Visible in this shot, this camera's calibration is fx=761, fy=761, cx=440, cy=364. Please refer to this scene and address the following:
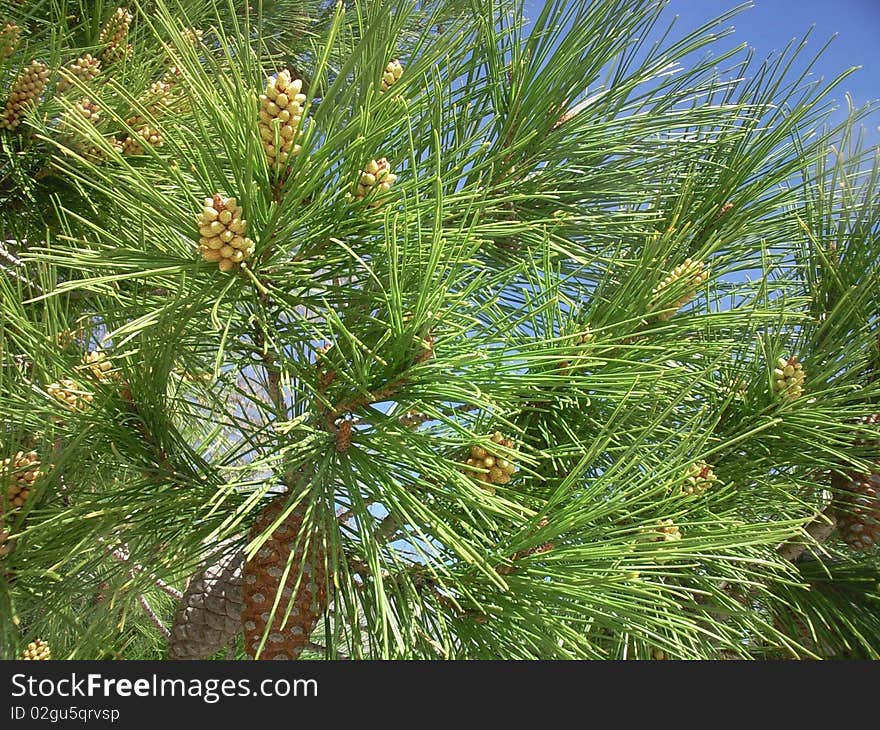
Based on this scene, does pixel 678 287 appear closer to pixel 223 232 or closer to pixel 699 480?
pixel 699 480

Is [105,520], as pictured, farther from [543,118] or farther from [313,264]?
[543,118]

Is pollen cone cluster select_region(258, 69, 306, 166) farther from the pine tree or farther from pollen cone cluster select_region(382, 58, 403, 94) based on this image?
pollen cone cluster select_region(382, 58, 403, 94)

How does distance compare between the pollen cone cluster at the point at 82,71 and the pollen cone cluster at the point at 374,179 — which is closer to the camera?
the pollen cone cluster at the point at 374,179

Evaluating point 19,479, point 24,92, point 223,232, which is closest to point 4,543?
point 19,479

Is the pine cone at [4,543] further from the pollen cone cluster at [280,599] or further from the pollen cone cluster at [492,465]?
the pollen cone cluster at [492,465]

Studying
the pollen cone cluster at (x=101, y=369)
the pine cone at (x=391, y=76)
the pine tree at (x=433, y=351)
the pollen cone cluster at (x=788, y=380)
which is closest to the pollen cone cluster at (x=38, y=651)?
the pine tree at (x=433, y=351)

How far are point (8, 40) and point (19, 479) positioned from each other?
0.44 metres

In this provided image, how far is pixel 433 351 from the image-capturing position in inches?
18.6

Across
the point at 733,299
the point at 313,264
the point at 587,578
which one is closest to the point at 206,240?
the point at 313,264

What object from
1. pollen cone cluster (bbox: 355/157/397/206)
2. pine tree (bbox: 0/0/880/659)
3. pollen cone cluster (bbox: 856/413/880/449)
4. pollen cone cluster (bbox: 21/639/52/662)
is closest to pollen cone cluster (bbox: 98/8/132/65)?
pine tree (bbox: 0/0/880/659)

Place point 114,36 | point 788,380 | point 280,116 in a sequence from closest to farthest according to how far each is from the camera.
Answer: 1. point 280,116
2. point 788,380
3. point 114,36

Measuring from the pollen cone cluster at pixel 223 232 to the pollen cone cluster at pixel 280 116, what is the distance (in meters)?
0.04

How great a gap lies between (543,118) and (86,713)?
1.78 feet

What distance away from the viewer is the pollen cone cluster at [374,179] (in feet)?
1.59
